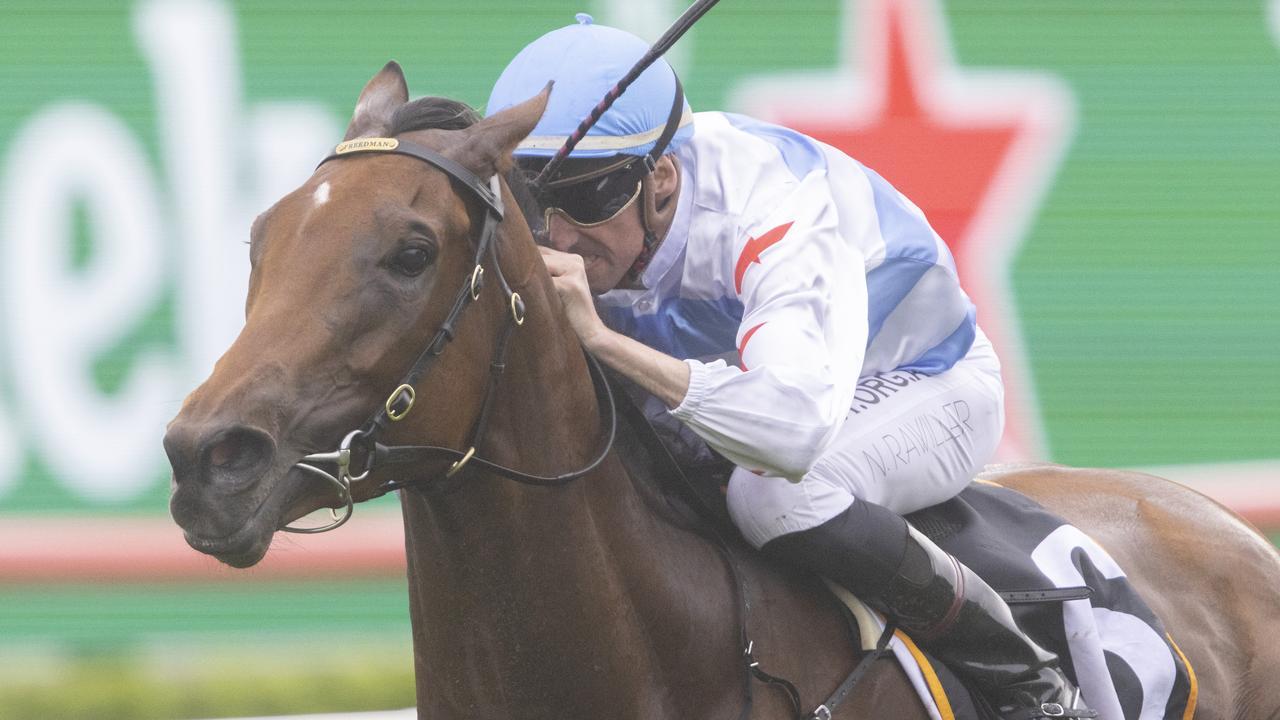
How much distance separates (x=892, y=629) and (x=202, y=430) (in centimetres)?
125

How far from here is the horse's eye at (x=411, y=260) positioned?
76.6 inches

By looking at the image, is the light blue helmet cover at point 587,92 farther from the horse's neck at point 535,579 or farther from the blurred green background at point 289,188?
the blurred green background at point 289,188

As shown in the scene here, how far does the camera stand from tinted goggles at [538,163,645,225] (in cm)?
244

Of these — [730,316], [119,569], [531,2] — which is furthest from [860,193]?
[119,569]

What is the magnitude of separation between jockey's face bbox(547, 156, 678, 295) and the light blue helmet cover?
78mm

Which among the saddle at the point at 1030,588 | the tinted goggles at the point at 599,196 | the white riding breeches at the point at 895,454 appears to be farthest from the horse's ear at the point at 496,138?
the white riding breeches at the point at 895,454

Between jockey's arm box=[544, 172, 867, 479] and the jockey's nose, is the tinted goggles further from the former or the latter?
the jockey's nose

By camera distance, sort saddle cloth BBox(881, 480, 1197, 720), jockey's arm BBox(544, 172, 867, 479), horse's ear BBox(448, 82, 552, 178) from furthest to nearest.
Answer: saddle cloth BBox(881, 480, 1197, 720) < jockey's arm BBox(544, 172, 867, 479) < horse's ear BBox(448, 82, 552, 178)

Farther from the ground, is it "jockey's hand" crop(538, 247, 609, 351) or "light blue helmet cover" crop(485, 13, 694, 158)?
"light blue helmet cover" crop(485, 13, 694, 158)

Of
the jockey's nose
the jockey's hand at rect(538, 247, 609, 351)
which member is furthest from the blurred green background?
the jockey's nose

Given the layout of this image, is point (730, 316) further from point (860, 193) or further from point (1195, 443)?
point (1195, 443)

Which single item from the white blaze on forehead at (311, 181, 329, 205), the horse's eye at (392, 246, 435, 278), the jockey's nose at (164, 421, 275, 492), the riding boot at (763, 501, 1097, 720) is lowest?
the riding boot at (763, 501, 1097, 720)

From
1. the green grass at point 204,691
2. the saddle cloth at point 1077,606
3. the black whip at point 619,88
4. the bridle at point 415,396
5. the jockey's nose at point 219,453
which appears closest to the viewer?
the jockey's nose at point 219,453

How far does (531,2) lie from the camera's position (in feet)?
18.4
